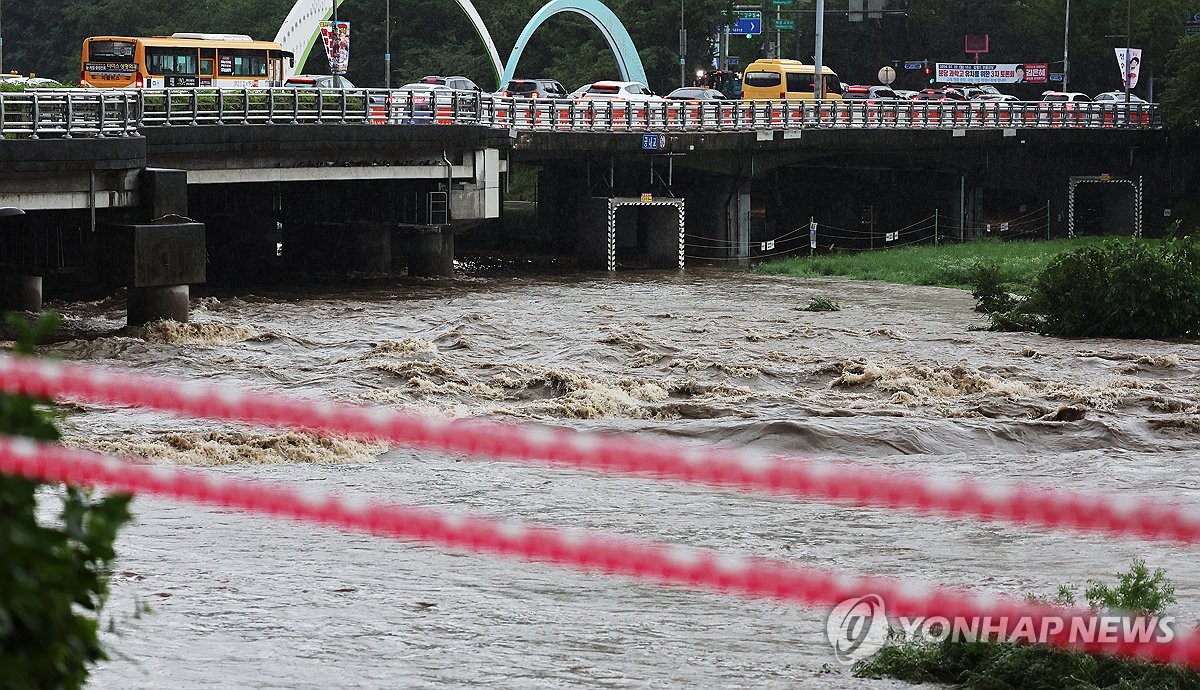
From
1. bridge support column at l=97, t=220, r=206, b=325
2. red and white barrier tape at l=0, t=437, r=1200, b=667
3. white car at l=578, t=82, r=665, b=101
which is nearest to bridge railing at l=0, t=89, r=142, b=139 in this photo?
bridge support column at l=97, t=220, r=206, b=325

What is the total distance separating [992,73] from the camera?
8656 cm

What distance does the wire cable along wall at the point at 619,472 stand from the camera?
544cm

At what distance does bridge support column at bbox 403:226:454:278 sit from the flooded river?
242 inches

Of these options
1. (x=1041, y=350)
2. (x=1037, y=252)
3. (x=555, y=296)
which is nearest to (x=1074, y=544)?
(x=1041, y=350)

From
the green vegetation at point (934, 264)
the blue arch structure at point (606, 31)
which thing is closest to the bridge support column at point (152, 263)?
the green vegetation at point (934, 264)

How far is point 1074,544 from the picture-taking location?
1317 centimetres

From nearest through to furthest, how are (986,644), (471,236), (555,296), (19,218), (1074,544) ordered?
(986,644)
(1074,544)
(19,218)
(555,296)
(471,236)

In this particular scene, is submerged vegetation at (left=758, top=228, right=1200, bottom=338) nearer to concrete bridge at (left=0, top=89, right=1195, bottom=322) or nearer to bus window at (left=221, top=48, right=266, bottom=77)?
concrete bridge at (left=0, top=89, right=1195, bottom=322)

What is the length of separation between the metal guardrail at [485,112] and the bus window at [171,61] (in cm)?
742

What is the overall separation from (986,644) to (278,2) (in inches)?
3706

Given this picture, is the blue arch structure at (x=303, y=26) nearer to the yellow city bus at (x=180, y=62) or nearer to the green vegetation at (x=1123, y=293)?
the yellow city bus at (x=180, y=62)

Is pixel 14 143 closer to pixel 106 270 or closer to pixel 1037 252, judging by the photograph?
pixel 106 270

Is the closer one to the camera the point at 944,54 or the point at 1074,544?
the point at 1074,544

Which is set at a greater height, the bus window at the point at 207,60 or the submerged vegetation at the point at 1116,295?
the bus window at the point at 207,60
